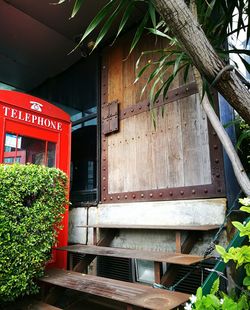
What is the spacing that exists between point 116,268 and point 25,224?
1.32 meters

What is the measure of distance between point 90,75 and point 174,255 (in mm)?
3361

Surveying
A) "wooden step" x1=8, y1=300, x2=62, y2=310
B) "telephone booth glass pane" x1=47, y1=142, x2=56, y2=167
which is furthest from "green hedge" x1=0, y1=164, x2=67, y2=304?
"telephone booth glass pane" x1=47, y1=142, x2=56, y2=167

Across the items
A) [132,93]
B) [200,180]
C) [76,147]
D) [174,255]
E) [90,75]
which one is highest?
[90,75]

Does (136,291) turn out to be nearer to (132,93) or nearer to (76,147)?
(132,93)

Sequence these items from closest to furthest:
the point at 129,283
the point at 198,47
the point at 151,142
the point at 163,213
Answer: the point at 198,47, the point at 129,283, the point at 163,213, the point at 151,142

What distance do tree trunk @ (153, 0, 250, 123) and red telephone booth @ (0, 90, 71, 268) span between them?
2.24 metres

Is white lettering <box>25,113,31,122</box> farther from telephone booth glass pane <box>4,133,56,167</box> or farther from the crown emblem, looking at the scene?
telephone booth glass pane <box>4,133,56,167</box>

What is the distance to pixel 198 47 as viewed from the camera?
3.50ft

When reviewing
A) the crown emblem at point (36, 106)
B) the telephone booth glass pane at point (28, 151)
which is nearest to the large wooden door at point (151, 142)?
the telephone booth glass pane at point (28, 151)

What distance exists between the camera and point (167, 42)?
3.15m

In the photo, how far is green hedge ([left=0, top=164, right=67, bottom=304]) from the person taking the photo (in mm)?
2213

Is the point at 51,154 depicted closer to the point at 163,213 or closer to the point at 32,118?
the point at 32,118

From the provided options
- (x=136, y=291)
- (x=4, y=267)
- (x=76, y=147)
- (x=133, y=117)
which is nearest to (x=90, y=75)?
(x=76, y=147)

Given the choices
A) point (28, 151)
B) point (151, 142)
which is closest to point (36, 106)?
point (28, 151)
